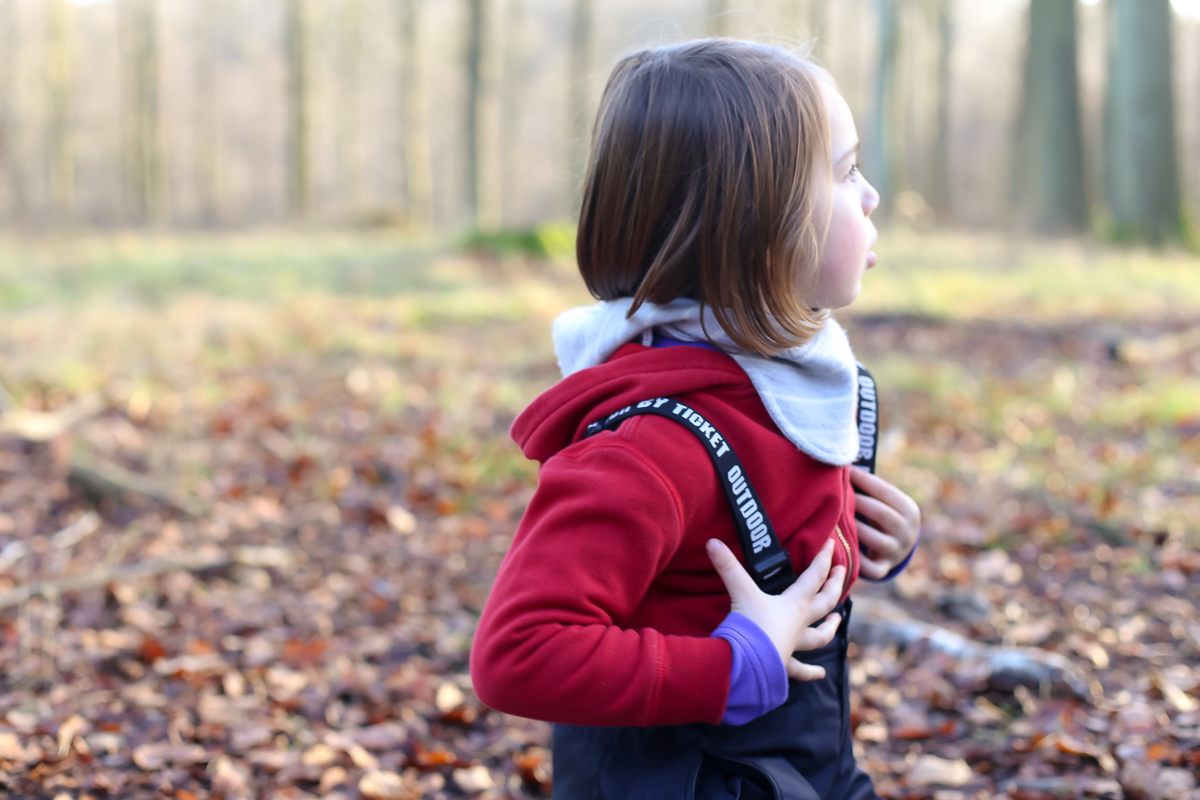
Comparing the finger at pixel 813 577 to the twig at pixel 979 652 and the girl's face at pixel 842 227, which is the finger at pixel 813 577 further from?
the twig at pixel 979 652

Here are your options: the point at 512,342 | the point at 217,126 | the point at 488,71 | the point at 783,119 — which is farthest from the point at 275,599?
the point at 217,126

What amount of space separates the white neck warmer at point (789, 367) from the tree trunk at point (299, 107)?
72.7 feet

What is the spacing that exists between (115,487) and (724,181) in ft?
13.8

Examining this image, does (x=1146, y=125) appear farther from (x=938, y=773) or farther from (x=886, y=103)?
(x=938, y=773)

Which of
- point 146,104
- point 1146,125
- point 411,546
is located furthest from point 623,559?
point 146,104

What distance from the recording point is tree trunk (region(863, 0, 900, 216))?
19.5m

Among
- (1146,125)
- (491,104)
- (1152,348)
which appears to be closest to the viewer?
(1152,348)

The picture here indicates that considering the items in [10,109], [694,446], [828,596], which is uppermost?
[694,446]

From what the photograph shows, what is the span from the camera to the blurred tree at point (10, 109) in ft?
99.8

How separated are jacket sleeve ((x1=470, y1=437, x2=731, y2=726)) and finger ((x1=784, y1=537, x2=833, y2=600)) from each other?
171mm

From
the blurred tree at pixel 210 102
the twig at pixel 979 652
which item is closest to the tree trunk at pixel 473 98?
the blurred tree at pixel 210 102

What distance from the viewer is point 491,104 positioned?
59.2ft

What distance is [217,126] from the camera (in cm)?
2834

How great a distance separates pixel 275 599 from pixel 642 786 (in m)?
2.76
